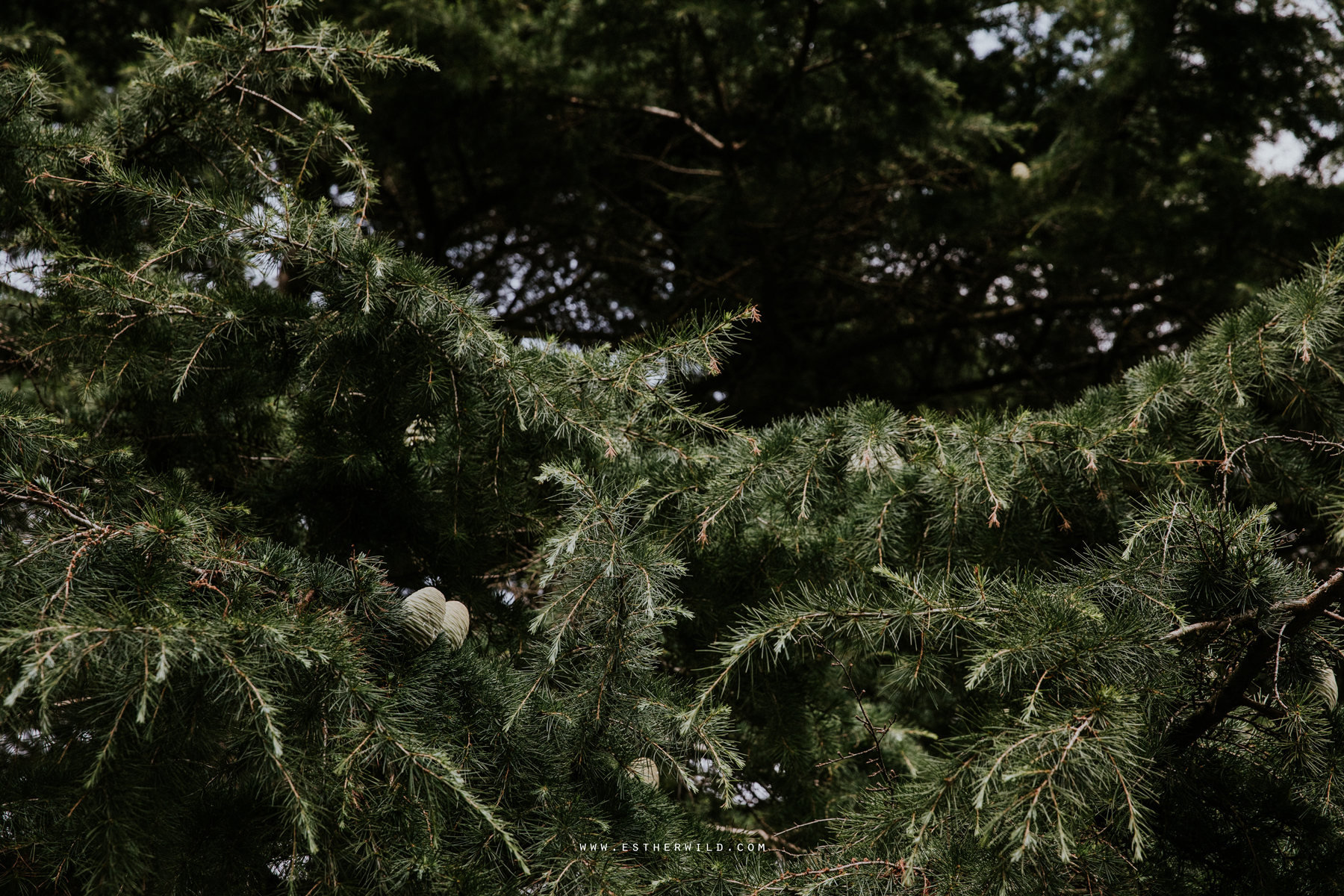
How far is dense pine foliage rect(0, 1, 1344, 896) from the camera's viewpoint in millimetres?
1535

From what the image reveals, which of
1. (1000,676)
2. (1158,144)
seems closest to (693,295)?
(1158,144)

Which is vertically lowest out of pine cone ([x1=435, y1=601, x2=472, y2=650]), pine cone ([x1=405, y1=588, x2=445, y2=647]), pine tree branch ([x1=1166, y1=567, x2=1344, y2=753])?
pine cone ([x1=435, y1=601, x2=472, y2=650])

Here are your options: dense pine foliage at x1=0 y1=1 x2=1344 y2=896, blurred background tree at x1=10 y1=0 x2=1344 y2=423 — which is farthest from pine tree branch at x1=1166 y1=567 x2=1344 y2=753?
blurred background tree at x1=10 y1=0 x2=1344 y2=423

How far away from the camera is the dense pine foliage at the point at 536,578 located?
1535 mm

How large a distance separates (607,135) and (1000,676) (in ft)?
11.7

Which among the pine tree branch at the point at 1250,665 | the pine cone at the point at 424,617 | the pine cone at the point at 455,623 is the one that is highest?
the pine tree branch at the point at 1250,665

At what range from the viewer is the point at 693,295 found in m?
4.82

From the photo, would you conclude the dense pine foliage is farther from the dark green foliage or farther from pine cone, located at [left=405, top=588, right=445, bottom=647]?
the dark green foliage

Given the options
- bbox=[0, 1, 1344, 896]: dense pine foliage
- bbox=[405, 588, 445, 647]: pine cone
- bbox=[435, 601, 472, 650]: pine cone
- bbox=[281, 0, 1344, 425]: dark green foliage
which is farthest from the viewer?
bbox=[281, 0, 1344, 425]: dark green foliage

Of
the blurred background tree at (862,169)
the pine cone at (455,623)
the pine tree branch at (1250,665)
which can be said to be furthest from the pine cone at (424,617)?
the pine tree branch at (1250,665)

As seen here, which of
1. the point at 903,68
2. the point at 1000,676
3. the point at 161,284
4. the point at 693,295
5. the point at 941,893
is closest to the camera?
the point at 941,893

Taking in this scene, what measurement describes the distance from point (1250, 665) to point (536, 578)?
1714mm

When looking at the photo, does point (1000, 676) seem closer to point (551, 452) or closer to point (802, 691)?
point (802, 691)

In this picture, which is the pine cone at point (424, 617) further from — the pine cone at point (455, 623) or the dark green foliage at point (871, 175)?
the dark green foliage at point (871, 175)
